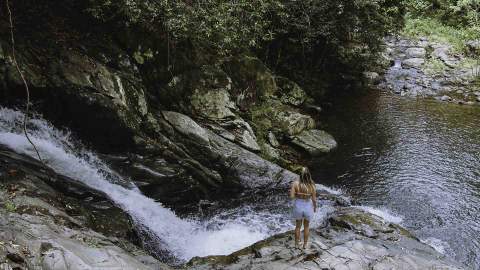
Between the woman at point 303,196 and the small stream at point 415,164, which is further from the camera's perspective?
the small stream at point 415,164

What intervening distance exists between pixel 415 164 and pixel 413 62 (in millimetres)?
15991

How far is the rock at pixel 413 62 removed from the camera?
29.8 metres

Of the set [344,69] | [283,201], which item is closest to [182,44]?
[283,201]

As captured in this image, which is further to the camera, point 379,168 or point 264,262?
point 379,168

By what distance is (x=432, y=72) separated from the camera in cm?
2869

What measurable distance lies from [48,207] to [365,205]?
32.3 ft

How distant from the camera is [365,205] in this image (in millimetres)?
14062

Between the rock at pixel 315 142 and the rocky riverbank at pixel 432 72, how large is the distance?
963 centimetres

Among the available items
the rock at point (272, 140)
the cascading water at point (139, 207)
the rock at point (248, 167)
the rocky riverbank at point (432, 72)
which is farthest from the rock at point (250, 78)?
the rocky riverbank at point (432, 72)

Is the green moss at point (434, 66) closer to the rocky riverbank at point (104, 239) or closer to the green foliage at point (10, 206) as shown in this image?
the rocky riverbank at point (104, 239)

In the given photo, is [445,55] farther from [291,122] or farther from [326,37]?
[291,122]

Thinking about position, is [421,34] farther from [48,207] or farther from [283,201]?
[48,207]

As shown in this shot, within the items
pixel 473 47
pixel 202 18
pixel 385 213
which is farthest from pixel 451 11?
pixel 202 18

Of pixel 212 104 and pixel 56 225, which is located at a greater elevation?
pixel 212 104
